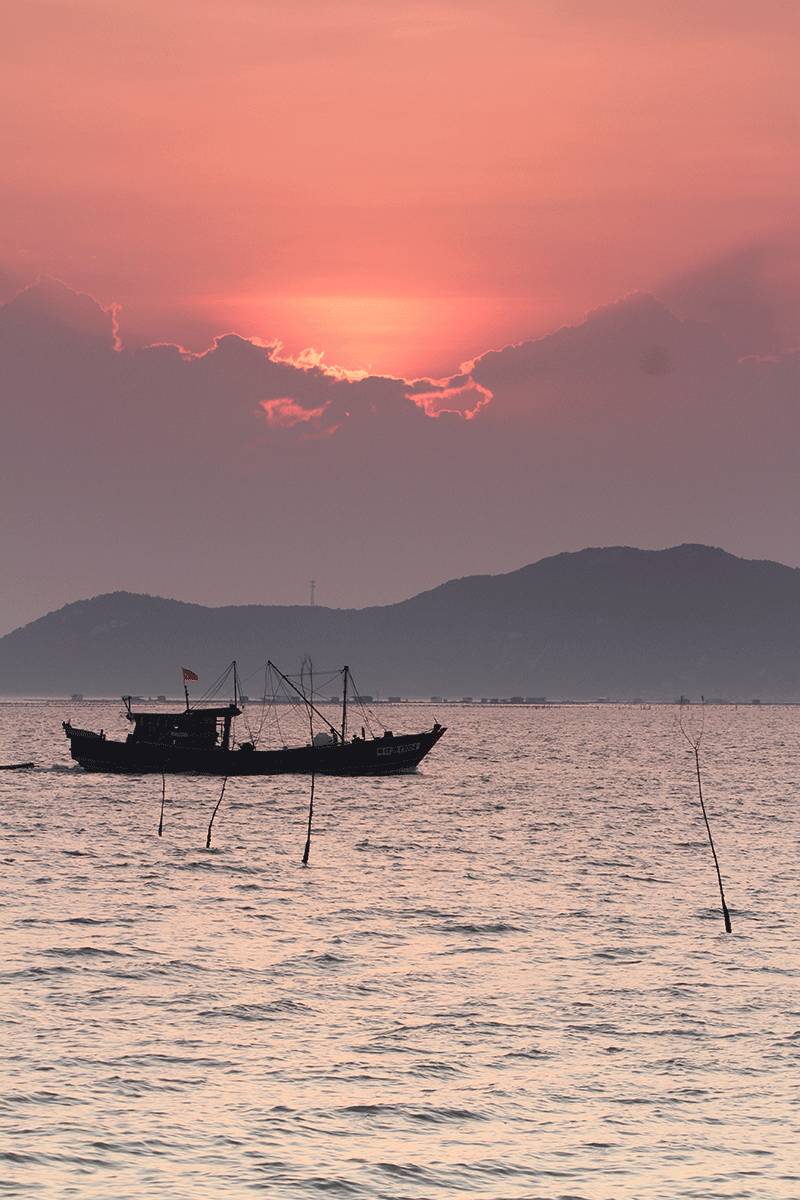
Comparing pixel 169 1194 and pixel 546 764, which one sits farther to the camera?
pixel 546 764

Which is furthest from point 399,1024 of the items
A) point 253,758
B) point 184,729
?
point 253,758

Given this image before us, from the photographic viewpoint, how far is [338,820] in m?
102

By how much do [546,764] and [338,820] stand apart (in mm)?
97482

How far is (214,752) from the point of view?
137m

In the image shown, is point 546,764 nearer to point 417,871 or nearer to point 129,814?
point 129,814

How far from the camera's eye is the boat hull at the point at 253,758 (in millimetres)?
136500

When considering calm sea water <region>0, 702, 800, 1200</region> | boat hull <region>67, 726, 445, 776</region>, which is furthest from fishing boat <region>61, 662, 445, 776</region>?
calm sea water <region>0, 702, 800, 1200</region>

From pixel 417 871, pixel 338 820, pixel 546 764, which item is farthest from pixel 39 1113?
pixel 546 764

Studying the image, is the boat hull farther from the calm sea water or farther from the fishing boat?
the calm sea water

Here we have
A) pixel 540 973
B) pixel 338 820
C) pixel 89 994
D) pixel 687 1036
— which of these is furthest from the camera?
pixel 338 820

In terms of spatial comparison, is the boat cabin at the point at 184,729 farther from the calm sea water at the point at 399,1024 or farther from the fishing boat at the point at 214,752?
the calm sea water at the point at 399,1024

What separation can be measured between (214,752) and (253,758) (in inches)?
136

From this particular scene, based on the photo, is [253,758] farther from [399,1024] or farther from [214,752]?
[399,1024]

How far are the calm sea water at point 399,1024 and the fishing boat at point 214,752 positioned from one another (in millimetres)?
54815
